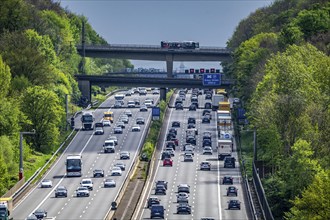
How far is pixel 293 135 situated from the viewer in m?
167

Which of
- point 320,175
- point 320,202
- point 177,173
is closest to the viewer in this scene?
point 320,202

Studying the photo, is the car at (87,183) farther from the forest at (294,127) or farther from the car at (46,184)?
the forest at (294,127)

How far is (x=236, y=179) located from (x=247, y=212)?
2695cm

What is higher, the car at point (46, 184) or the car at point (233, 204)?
the car at point (233, 204)

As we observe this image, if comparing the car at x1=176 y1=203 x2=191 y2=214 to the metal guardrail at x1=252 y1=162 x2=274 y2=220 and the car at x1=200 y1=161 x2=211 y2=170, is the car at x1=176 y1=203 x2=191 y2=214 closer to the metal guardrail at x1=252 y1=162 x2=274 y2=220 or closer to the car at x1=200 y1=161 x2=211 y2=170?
the metal guardrail at x1=252 y1=162 x2=274 y2=220

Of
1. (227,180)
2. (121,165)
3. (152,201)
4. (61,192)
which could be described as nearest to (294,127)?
(227,180)

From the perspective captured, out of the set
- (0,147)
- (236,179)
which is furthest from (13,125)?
(236,179)

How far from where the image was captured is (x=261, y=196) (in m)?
156

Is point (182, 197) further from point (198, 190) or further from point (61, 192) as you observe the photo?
point (61, 192)

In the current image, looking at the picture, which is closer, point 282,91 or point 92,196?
point 92,196

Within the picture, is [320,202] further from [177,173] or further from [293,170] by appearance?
[177,173]

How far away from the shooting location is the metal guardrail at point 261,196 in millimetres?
141050

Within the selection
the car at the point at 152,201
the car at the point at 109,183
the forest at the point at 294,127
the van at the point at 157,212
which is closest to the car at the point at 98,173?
the car at the point at 109,183

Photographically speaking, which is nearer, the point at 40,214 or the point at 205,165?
the point at 40,214
